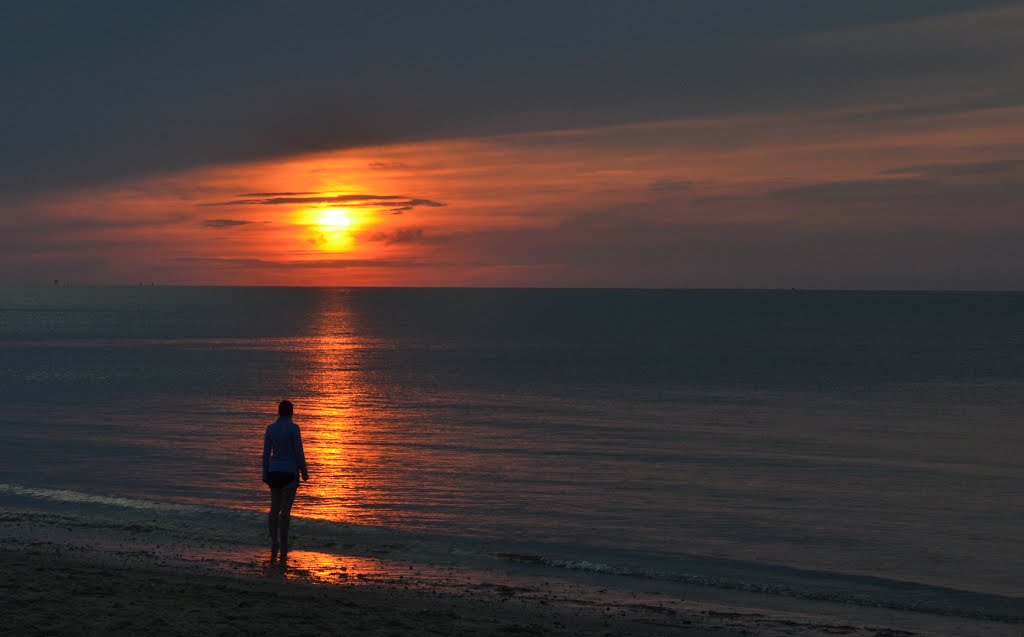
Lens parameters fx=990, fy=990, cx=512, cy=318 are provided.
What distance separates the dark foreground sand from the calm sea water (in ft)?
12.2

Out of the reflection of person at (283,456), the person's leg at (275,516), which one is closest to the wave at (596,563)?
the person's leg at (275,516)

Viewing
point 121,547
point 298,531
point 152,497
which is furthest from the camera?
point 152,497

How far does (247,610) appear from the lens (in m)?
11.1

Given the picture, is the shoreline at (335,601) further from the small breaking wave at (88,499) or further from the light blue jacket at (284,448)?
the small breaking wave at (88,499)

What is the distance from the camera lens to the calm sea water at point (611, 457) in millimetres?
17656

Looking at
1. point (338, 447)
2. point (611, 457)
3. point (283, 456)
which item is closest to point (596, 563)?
point (283, 456)

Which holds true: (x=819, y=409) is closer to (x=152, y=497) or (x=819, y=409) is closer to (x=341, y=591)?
(x=152, y=497)

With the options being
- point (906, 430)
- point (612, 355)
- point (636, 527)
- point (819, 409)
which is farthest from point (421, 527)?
point (612, 355)

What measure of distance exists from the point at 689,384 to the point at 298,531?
133 feet

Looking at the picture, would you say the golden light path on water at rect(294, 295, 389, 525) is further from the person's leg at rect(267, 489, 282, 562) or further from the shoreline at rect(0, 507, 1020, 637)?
the person's leg at rect(267, 489, 282, 562)

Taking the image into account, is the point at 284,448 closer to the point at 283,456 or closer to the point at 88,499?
the point at 283,456

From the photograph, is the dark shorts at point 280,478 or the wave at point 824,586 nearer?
the dark shorts at point 280,478

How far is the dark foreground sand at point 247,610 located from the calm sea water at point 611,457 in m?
3.71

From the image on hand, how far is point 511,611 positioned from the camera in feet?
41.5
